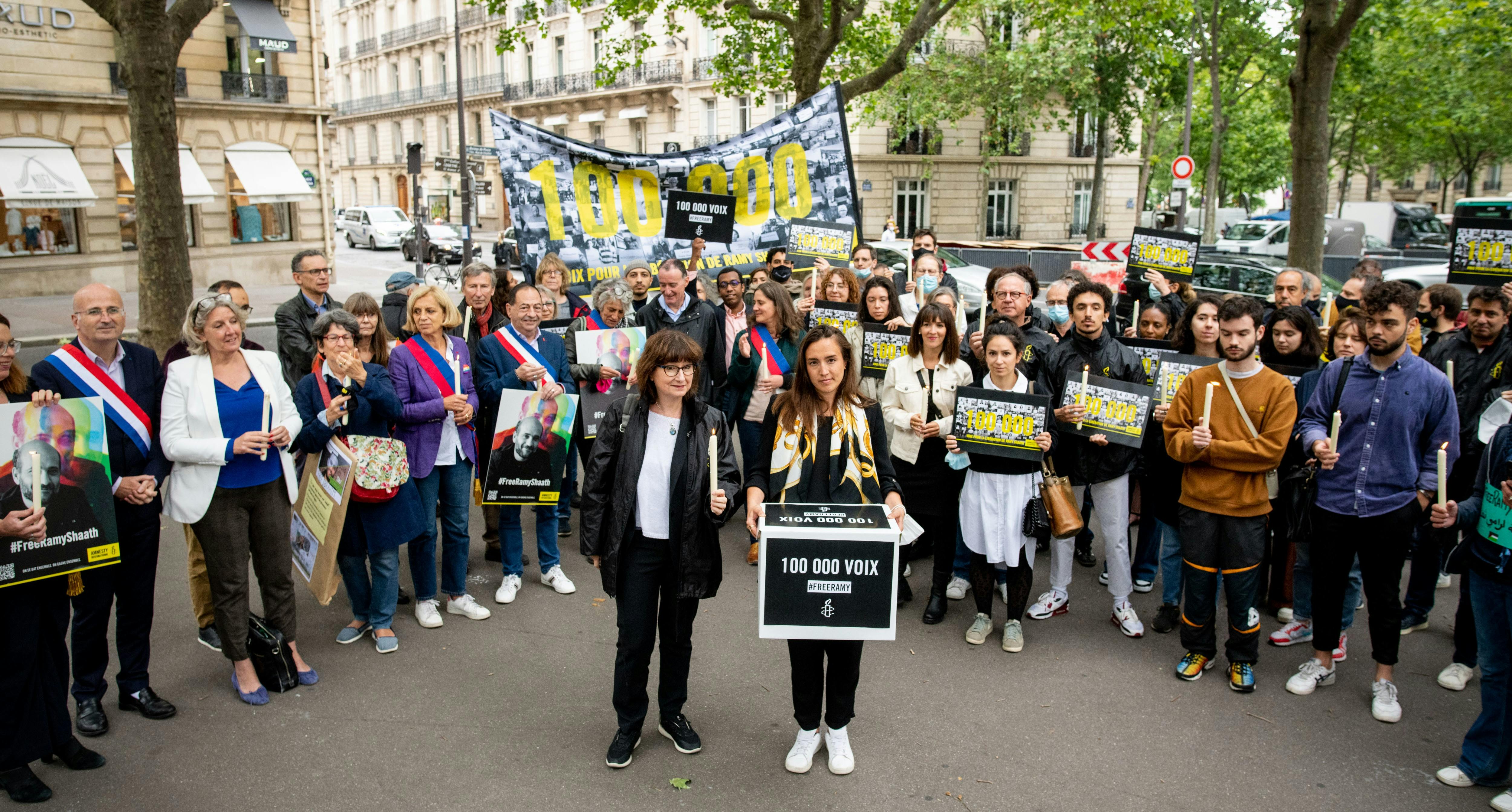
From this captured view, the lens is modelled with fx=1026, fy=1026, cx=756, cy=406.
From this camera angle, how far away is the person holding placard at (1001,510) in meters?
5.51

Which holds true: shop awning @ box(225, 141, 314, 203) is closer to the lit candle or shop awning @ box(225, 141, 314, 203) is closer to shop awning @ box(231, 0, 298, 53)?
shop awning @ box(231, 0, 298, 53)

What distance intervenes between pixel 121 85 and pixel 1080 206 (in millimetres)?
35924

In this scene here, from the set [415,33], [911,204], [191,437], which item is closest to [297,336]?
[191,437]

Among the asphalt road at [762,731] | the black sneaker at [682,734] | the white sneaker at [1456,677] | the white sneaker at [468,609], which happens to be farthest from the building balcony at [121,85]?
the white sneaker at [1456,677]

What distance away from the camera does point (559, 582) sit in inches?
252

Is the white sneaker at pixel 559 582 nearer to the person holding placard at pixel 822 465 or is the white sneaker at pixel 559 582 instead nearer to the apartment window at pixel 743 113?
the person holding placard at pixel 822 465

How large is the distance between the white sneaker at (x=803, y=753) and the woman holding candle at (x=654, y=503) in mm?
679

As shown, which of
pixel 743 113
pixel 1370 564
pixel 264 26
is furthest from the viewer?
pixel 743 113

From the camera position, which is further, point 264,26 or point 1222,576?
point 264,26

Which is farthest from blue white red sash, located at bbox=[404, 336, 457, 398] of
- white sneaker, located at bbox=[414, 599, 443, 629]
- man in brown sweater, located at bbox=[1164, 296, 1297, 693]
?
man in brown sweater, located at bbox=[1164, 296, 1297, 693]

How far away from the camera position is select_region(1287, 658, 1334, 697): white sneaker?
5.05 m

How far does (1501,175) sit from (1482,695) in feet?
206

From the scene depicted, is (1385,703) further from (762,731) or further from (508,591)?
(508,591)

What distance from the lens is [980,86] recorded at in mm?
34844
